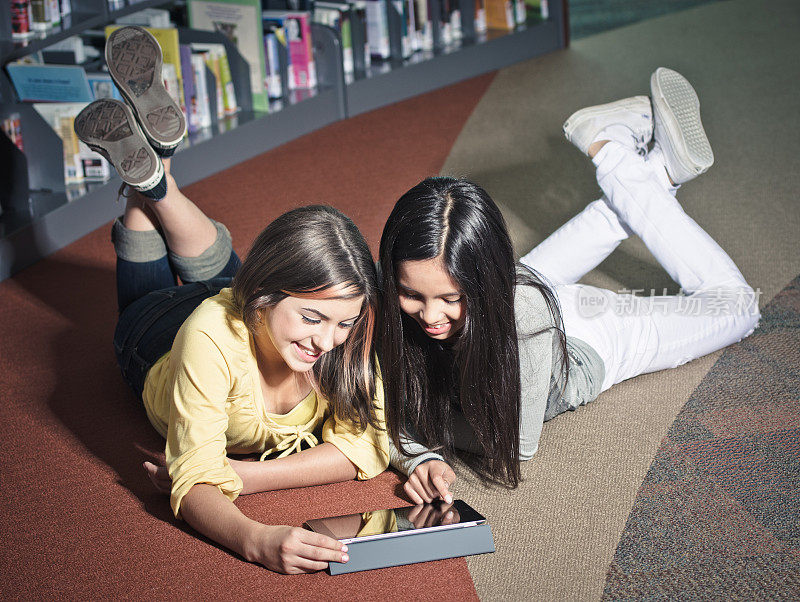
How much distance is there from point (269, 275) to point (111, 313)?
112 cm

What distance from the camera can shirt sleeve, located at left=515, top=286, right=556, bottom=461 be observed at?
1.63m

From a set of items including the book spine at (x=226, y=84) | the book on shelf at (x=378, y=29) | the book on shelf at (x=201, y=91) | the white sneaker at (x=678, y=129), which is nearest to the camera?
the white sneaker at (x=678, y=129)

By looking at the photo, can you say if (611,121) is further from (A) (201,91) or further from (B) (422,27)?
(B) (422,27)

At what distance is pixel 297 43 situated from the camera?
380 cm

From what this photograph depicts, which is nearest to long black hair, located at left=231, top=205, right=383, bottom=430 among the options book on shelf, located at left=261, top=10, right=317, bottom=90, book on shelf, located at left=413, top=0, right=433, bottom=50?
book on shelf, located at left=261, top=10, right=317, bottom=90

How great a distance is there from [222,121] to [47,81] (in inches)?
31.2

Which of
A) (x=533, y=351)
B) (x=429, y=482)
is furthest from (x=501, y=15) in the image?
(x=429, y=482)

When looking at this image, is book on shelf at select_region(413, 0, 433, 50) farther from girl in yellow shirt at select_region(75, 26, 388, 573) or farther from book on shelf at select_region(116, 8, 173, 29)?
girl in yellow shirt at select_region(75, 26, 388, 573)

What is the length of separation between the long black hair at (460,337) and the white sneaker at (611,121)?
0.64 meters

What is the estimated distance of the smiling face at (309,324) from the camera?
1.49 m

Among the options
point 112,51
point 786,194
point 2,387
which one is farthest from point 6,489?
point 786,194

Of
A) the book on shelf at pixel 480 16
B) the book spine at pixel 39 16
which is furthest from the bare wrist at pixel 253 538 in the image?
the book on shelf at pixel 480 16

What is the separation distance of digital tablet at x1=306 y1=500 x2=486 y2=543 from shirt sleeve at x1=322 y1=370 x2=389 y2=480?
5.1 inches

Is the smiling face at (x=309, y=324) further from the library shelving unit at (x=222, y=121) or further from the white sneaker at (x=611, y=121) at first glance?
the library shelving unit at (x=222, y=121)
